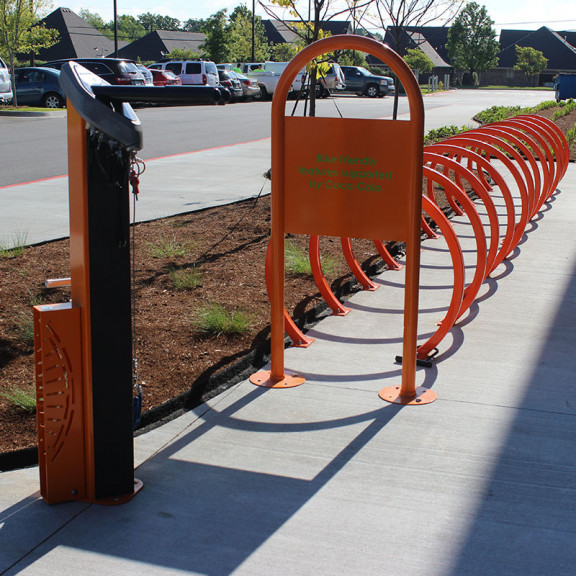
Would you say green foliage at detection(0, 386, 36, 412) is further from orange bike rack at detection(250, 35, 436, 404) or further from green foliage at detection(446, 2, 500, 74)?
green foliage at detection(446, 2, 500, 74)

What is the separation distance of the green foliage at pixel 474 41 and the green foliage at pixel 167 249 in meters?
80.3

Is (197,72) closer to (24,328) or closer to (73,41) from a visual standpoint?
(24,328)

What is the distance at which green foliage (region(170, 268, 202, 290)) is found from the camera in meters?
6.03

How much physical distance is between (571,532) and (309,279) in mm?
3741

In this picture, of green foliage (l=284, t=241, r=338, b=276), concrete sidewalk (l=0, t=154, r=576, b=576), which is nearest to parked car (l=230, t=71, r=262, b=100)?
green foliage (l=284, t=241, r=338, b=276)

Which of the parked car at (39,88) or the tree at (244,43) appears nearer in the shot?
the parked car at (39,88)

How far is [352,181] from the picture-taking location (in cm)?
412

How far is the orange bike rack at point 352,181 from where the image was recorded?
3951 millimetres

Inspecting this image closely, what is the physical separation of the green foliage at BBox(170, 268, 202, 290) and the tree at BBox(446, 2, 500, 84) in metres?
81.3

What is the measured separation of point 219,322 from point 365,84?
40.6 metres

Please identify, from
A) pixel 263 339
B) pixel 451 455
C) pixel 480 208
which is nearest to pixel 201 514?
pixel 451 455

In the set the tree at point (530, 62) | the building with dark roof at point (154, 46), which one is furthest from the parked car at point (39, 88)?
the tree at point (530, 62)

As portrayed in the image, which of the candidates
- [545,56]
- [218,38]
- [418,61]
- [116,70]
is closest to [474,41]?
[545,56]

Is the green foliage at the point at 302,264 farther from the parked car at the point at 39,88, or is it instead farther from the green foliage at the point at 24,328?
the parked car at the point at 39,88
